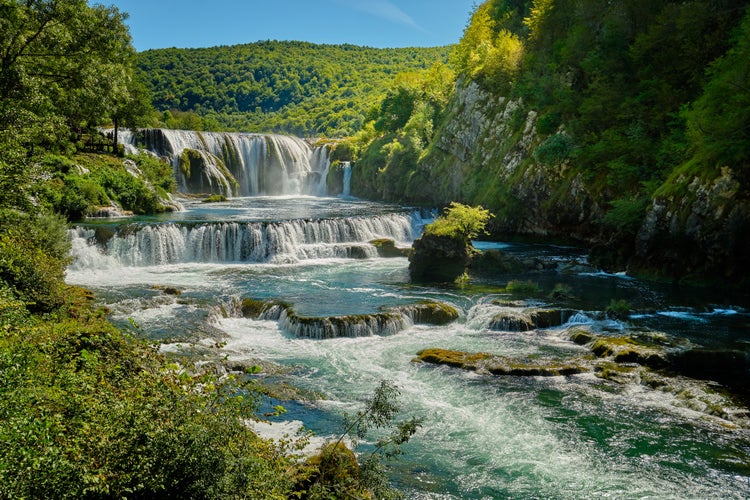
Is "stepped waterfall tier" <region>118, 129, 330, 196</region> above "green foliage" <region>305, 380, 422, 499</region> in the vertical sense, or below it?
above

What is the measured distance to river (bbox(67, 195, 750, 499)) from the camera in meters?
9.78

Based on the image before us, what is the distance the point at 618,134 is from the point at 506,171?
932cm

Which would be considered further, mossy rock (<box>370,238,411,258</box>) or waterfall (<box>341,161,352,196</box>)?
waterfall (<box>341,161,352,196</box>)

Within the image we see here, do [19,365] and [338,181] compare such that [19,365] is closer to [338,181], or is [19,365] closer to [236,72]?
[338,181]

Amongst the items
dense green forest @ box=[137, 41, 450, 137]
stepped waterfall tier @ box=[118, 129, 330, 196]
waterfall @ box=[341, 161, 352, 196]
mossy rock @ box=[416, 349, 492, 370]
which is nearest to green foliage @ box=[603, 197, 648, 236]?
mossy rock @ box=[416, 349, 492, 370]

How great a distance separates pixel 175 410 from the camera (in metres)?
6.64

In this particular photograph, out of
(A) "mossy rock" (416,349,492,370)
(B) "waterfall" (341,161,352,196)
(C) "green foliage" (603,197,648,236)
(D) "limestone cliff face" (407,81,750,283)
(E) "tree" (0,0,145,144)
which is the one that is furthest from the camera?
(B) "waterfall" (341,161,352,196)

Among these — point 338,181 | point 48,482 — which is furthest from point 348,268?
point 338,181

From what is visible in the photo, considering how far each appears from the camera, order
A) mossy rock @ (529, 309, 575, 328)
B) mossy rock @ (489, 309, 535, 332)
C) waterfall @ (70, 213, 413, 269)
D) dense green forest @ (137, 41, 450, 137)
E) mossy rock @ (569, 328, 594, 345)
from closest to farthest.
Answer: mossy rock @ (569, 328, 594, 345) → mossy rock @ (489, 309, 535, 332) → mossy rock @ (529, 309, 575, 328) → waterfall @ (70, 213, 413, 269) → dense green forest @ (137, 41, 450, 137)

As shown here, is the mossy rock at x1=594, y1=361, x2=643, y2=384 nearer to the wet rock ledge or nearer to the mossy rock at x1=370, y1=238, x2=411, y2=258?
the wet rock ledge

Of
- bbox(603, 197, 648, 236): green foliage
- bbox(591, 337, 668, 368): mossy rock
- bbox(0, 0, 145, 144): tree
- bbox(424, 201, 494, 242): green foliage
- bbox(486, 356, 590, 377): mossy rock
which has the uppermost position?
bbox(0, 0, 145, 144): tree

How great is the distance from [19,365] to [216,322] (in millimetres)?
12097

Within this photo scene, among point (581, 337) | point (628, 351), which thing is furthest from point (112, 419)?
point (581, 337)

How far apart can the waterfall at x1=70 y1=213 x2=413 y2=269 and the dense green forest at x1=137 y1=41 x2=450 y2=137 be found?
259ft
